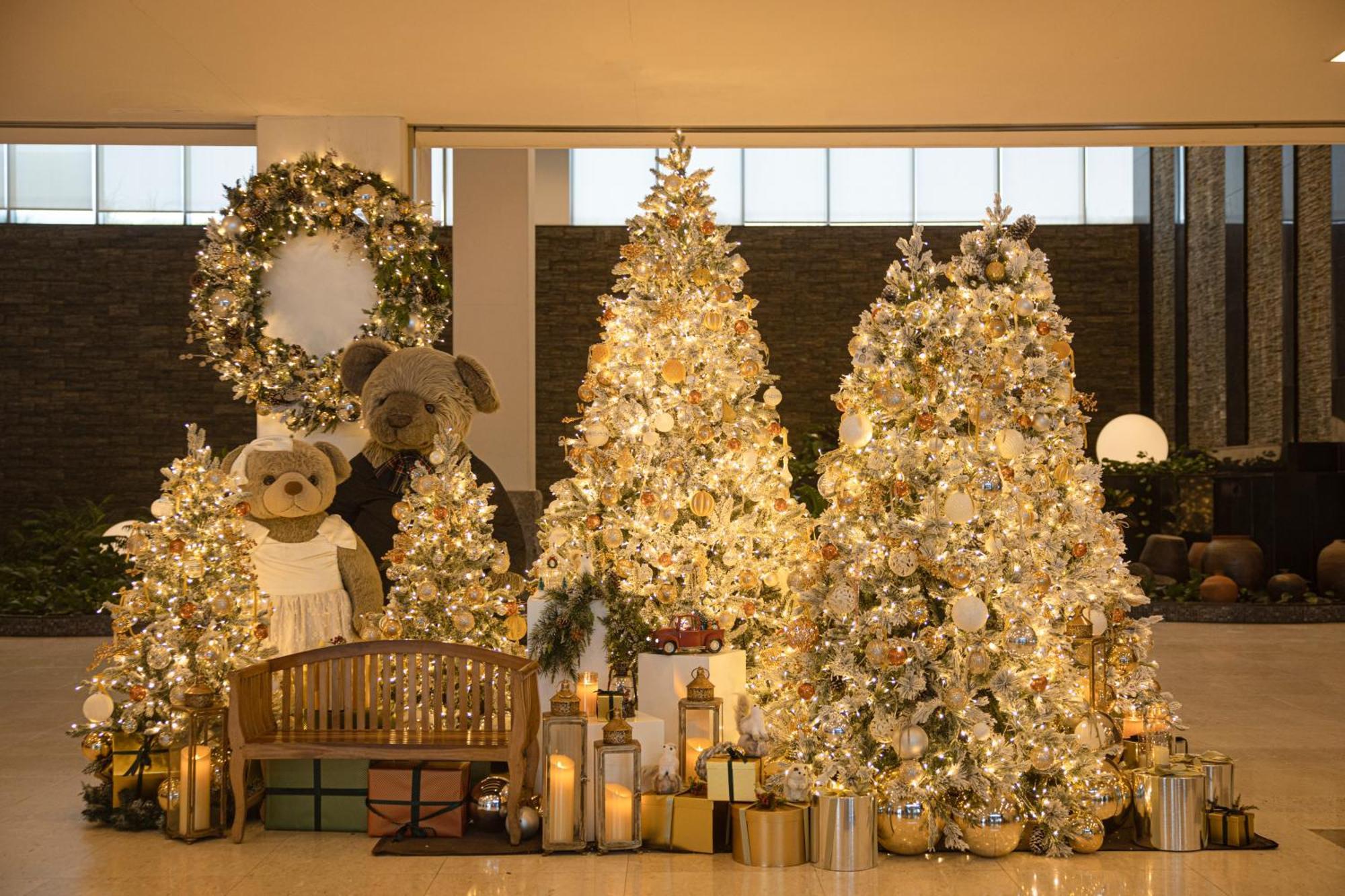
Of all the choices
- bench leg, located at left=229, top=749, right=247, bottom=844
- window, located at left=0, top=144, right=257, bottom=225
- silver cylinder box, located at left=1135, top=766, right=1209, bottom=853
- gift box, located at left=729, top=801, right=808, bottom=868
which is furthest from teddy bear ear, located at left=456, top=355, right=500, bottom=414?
window, located at left=0, top=144, right=257, bottom=225

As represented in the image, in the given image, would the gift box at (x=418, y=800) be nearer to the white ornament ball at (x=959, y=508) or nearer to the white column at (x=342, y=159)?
the white ornament ball at (x=959, y=508)

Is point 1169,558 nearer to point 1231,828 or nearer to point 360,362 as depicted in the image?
point 1231,828

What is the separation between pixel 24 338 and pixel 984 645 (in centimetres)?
1258

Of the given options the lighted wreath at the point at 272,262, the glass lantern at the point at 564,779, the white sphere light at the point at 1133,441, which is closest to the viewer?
the glass lantern at the point at 564,779

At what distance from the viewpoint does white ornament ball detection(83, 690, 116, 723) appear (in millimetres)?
4785

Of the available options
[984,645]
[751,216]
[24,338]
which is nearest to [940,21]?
[984,645]

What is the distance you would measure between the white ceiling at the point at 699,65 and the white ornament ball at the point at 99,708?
2.78m

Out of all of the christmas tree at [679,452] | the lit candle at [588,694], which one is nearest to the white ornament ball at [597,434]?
the christmas tree at [679,452]

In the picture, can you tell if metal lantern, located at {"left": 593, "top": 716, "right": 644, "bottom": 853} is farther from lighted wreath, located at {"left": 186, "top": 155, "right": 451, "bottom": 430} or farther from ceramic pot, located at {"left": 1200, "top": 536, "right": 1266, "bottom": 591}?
ceramic pot, located at {"left": 1200, "top": 536, "right": 1266, "bottom": 591}

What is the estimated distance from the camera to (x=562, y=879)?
4066 mm

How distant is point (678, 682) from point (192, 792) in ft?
5.67

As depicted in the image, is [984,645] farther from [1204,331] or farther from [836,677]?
[1204,331]

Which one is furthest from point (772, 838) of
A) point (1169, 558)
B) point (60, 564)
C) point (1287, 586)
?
point (60, 564)

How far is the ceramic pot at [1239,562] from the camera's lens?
11.4 meters
